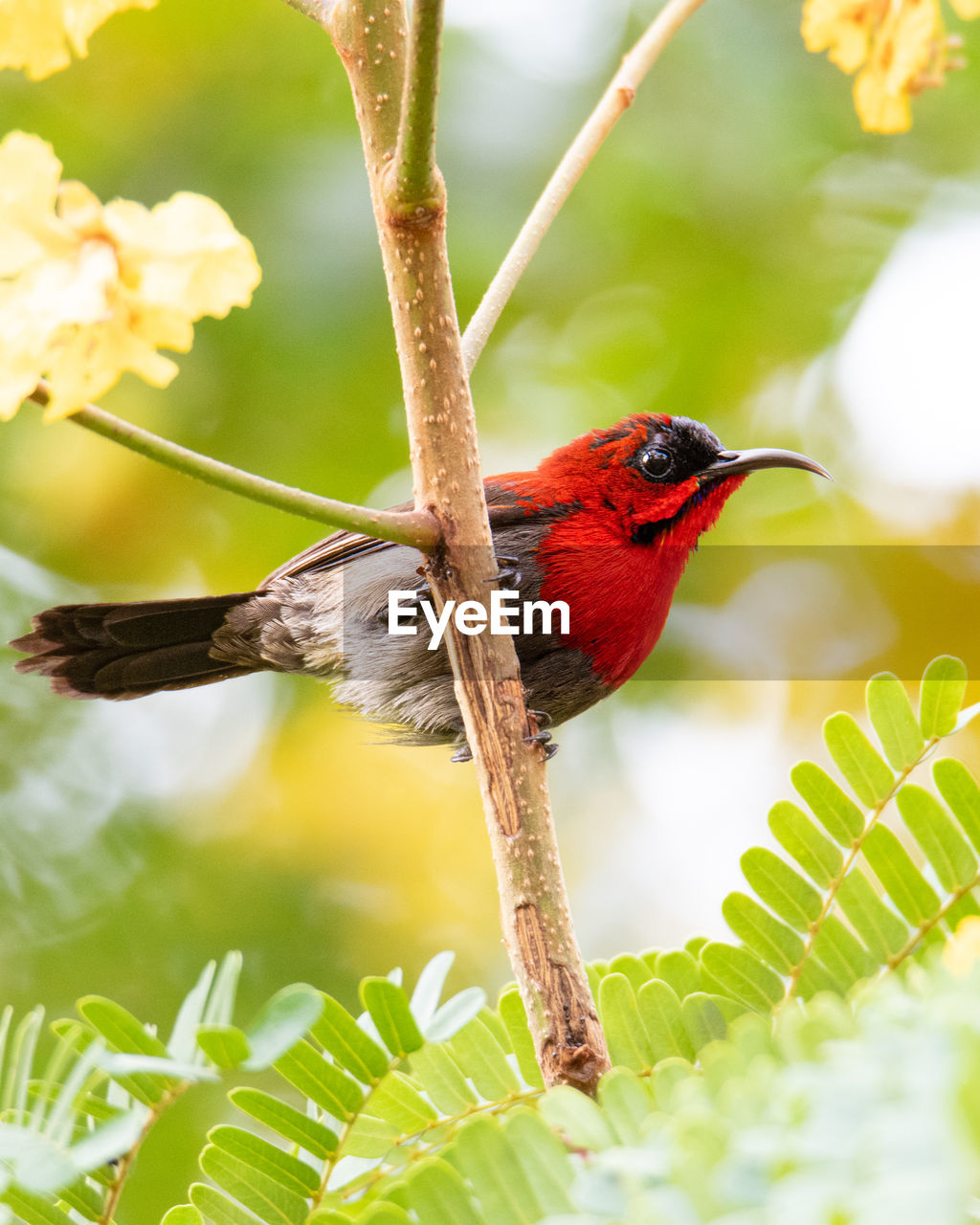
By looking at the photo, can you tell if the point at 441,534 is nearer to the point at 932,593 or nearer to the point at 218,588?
the point at 218,588

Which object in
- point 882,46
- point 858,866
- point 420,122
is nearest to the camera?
point 420,122

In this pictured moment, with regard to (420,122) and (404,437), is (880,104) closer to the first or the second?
(420,122)

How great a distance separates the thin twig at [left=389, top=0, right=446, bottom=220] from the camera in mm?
1113

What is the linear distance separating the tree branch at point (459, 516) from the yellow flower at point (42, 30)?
35 cm

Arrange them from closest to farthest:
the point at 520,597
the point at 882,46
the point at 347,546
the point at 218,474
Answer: the point at 218,474
the point at 882,46
the point at 520,597
the point at 347,546

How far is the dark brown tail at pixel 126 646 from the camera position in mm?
3391

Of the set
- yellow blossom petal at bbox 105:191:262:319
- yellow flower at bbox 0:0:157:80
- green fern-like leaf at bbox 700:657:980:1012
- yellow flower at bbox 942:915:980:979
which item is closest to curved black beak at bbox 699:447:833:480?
green fern-like leaf at bbox 700:657:980:1012

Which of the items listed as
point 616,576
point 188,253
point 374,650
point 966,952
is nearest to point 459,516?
point 188,253

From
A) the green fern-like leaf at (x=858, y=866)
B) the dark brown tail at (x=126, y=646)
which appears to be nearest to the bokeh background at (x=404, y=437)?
the dark brown tail at (x=126, y=646)

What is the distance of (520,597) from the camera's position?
3008 millimetres

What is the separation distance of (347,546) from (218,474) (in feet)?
7.72

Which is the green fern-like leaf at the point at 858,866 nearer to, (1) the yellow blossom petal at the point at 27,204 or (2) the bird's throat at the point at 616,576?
(1) the yellow blossom petal at the point at 27,204

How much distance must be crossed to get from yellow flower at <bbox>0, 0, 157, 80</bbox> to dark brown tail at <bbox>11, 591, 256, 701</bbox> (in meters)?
2.31

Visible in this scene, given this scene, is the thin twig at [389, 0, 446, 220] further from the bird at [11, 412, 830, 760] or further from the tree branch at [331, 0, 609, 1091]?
the bird at [11, 412, 830, 760]
